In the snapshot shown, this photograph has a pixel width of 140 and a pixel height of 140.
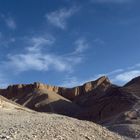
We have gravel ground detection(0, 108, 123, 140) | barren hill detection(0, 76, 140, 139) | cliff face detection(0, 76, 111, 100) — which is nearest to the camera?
gravel ground detection(0, 108, 123, 140)

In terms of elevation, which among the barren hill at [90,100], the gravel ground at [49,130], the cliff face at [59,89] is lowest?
the gravel ground at [49,130]

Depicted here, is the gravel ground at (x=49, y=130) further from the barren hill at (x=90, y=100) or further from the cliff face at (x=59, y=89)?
the cliff face at (x=59, y=89)

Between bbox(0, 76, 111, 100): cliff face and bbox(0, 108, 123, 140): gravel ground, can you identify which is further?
bbox(0, 76, 111, 100): cliff face

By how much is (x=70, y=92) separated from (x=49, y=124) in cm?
10673

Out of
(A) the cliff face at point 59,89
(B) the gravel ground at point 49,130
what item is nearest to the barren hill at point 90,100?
(A) the cliff face at point 59,89

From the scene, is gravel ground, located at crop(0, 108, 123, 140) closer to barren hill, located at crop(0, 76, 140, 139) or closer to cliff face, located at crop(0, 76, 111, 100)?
barren hill, located at crop(0, 76, 140, 139)

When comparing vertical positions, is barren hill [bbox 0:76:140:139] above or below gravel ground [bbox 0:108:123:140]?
above

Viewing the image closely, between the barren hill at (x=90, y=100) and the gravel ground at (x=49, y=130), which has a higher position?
the barren hill at (x=90, y=100)

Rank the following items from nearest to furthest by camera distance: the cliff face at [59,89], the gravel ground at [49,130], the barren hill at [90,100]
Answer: the gravel ground at [49,130], the barren hill at [90,100], the cliff face at [59,89]

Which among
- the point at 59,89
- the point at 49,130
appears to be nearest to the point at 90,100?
the point at 59,89

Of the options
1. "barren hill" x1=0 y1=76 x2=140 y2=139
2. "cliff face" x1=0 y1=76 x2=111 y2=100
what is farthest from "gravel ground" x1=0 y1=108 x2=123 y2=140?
"cliff face" x1=0 y1=76 x2=111 y2=100

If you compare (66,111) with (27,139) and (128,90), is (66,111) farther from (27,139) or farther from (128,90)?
(27,139)

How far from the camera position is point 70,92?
12769 centimetres

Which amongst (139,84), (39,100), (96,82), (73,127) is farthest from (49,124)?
(96,82)
